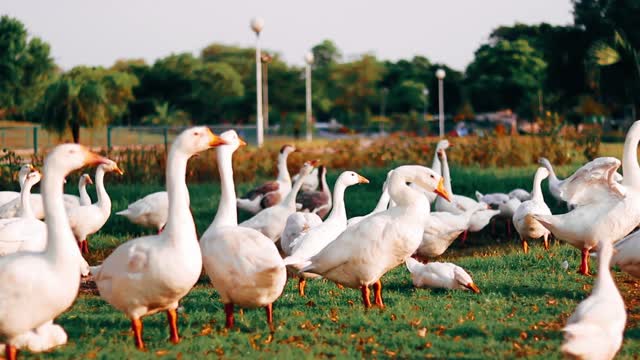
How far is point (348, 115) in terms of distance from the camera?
75938 millimetres

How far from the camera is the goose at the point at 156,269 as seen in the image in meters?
6.04

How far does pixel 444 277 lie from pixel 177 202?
3449 millimetres

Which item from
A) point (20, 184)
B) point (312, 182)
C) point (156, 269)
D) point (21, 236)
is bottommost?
point (312, 182)

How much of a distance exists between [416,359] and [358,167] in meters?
16.5

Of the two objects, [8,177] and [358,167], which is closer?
[8,177]

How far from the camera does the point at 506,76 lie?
72062 mm

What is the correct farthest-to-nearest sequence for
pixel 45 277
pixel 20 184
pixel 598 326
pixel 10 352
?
pixel 20 184, pixel 10 352, pixel 45 277, pixel 598 326

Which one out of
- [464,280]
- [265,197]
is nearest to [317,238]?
[464,280]

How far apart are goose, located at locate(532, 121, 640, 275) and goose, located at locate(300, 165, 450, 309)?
240 centimetres

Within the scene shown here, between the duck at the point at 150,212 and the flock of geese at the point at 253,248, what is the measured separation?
1.32 metres

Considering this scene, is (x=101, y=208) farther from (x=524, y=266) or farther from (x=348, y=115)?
(x=348, y=115)

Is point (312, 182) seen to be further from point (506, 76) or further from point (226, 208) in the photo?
point (506, 76)

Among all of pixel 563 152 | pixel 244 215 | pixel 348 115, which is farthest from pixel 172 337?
pixel 348 115

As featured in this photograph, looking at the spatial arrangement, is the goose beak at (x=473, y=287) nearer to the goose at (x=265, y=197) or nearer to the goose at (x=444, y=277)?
the goose at (x=444, y=277)
